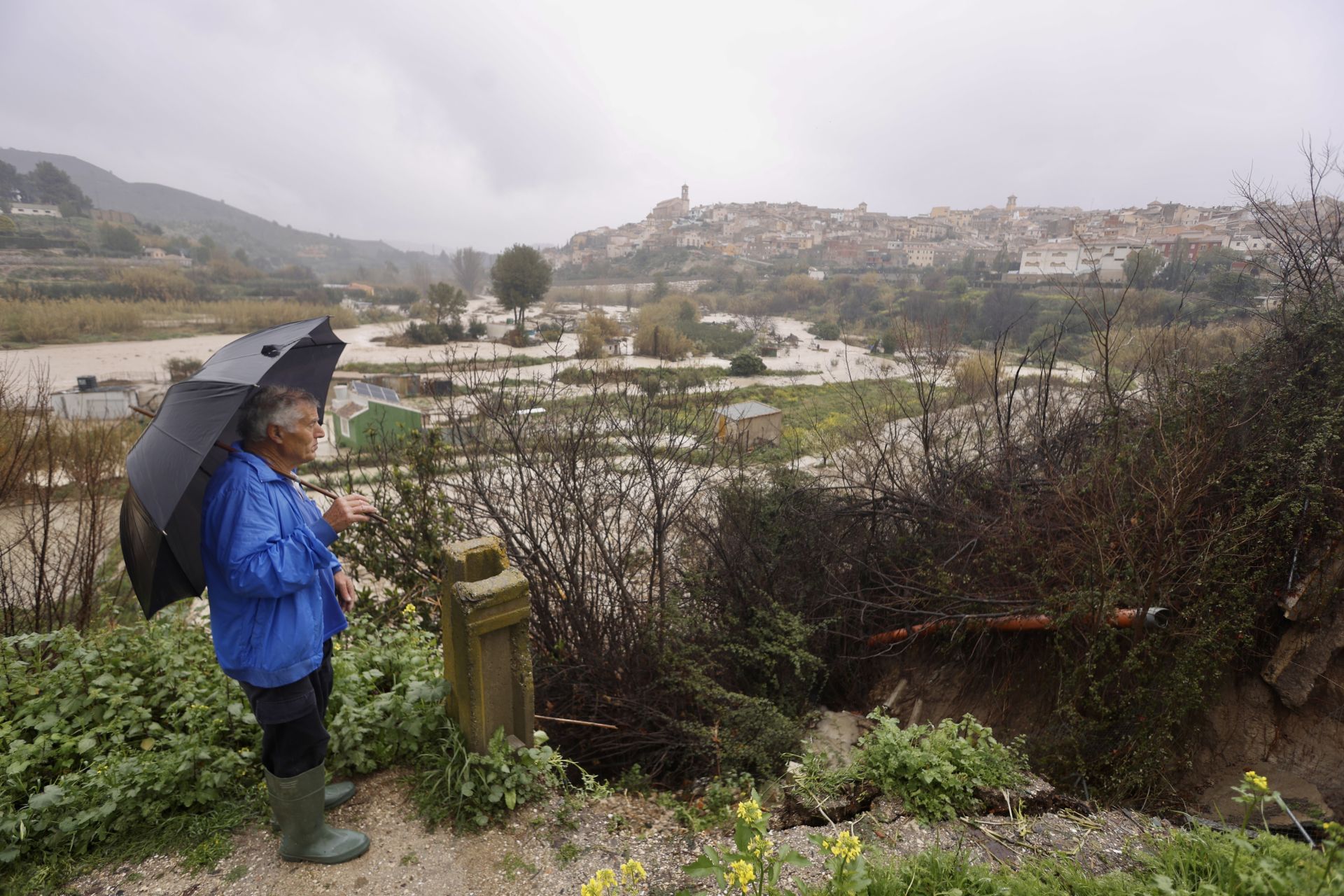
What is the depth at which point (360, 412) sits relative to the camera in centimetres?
1914

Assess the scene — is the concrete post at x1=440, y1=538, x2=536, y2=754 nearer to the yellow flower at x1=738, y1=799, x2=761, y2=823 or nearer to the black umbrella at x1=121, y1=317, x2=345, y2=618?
the black umbrella at x1=121, y1=317, x2=345, y2=618

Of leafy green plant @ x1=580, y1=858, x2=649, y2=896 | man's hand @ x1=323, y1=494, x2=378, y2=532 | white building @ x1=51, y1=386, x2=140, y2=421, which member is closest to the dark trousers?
man's hand @ x1=323, y1=494, x2=378, y2=532

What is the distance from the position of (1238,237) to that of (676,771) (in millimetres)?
12534

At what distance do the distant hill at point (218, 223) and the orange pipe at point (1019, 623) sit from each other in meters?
143

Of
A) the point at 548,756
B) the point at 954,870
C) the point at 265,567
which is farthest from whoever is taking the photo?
the point at 548,756

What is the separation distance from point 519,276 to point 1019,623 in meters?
49.0

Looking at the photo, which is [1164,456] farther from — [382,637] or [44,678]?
[44,678]

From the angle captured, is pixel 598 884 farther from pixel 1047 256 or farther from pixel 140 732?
pixel 1047 256

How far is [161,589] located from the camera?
1.82 meters

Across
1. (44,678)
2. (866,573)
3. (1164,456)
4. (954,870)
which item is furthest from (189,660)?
(1164,456)

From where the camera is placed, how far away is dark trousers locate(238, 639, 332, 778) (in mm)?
1998

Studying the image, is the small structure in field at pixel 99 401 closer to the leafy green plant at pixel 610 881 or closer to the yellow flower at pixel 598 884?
the leafy green plant at pixel 610 881

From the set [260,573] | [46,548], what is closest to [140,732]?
[260,573]

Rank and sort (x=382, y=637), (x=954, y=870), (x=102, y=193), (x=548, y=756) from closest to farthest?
(x=954, y=870) → (x=548, y=756) → (x=382, y=637) → (x=102, y=193)
